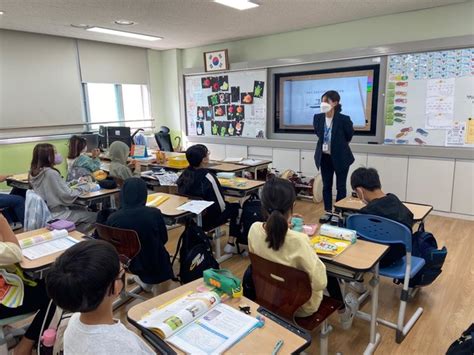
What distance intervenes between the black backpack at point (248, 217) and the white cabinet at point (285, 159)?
2435 millimetres

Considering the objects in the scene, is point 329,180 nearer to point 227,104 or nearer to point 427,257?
point 427,257

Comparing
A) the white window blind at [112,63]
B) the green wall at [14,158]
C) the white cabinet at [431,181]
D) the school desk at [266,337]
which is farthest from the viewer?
the white window blind at [112,63]

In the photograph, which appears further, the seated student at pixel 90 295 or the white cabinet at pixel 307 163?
the white cabinet at pixel 307 163

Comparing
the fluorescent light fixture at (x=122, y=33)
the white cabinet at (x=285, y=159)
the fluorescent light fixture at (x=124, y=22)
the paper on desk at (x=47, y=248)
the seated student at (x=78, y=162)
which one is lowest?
the white cabinet at (x=285, y=159)

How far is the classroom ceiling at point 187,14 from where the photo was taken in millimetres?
4016

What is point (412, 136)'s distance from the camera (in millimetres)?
4625

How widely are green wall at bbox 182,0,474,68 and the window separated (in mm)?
1973

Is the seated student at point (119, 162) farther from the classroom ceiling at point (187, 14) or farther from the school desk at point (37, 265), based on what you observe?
the school desk at point (37, 265)

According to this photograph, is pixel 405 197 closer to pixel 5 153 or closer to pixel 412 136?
pixel 412 136

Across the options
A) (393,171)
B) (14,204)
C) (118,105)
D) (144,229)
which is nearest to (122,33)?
(118,105)

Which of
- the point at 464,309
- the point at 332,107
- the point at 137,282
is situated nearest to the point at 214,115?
the point at 332,107

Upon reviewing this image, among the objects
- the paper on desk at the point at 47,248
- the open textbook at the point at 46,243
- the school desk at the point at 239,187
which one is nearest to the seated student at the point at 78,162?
the school desk at the point at 239,187

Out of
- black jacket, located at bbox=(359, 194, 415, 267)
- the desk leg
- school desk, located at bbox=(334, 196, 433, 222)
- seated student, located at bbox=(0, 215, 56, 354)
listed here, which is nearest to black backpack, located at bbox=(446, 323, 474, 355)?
the desk leg

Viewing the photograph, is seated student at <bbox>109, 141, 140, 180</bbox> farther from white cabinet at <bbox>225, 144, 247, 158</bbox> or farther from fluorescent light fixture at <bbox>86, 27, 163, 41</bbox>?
white cabinet at <bbox>225, 144, 247, 158</bbox>
